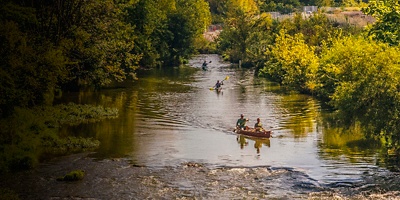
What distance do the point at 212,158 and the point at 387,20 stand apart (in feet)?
44.9

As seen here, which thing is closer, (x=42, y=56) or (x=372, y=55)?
(x=372, y=55)

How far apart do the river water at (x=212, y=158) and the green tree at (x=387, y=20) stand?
6542 mm

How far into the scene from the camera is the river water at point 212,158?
108 feet

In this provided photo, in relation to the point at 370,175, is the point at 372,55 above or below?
above

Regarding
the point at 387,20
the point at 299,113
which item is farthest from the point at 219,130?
the point at 387,20

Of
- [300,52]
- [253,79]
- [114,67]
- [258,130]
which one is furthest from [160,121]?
[253,79]

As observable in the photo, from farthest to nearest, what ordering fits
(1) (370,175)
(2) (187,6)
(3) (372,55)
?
(2) (187,6) < (3) (372,55) < (1) (370,175)

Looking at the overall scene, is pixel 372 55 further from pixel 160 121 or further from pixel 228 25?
pixel 228 25

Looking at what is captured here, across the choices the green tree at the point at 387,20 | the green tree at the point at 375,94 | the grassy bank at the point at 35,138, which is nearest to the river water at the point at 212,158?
the grassy bank at the point at 35,138

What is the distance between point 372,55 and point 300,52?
31027 mm

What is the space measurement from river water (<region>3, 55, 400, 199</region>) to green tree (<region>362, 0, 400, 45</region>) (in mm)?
6542

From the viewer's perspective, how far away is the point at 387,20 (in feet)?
137

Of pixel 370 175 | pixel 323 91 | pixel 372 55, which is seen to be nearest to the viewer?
pixel 370 175

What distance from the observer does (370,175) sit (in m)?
35.8
